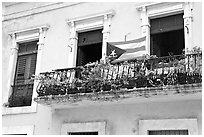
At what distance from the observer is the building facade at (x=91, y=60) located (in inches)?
312

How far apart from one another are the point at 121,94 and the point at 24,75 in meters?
4.27

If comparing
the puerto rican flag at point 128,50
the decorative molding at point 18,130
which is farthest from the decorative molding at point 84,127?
the puerto rican flag at point 128,50

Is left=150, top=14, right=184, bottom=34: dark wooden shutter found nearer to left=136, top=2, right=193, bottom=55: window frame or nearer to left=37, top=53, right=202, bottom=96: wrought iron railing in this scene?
left=136, top=2, right=193, bottom=55: window frame

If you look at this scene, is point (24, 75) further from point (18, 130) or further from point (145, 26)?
point (145, 26)

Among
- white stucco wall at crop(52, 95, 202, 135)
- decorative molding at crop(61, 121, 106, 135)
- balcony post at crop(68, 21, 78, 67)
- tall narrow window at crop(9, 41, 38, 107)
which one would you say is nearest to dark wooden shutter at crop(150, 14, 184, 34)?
white stucco wall at crop(52, 95, 202, 135)

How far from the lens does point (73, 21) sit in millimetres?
10344

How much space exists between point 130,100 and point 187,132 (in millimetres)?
1565

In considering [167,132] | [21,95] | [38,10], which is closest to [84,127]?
[167,132]

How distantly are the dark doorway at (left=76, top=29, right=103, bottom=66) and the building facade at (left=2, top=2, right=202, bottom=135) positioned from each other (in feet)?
0.10

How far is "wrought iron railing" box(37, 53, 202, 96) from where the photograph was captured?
25.1 ft

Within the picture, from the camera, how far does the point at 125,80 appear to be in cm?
805

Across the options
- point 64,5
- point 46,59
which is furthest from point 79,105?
point 64,5

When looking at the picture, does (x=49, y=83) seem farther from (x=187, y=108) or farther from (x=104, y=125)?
(x=187, y=108)

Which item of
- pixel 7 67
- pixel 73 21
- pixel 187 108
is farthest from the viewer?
pixel 7 67
